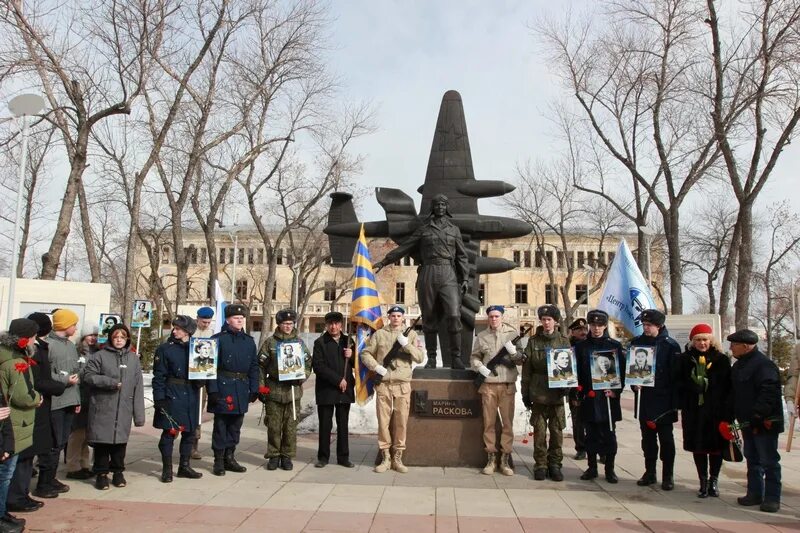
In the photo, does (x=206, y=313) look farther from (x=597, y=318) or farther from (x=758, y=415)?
(x=758, y=415)

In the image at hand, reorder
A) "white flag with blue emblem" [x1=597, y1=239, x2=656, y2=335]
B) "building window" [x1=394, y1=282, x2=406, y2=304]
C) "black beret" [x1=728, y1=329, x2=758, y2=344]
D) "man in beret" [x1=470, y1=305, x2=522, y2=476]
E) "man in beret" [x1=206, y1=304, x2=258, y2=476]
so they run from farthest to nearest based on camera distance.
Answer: "building window" [x1=394, y1=282, x2=406, y2=304] < "white flag with blue emblem" [x1=597, y1=239, x2=656, y2=335] < "man in beret" [x1=470, y1=305, x2=522, y2=476] < "man in beret" [x1=206, y1=304, x2=258, y2=476] < "black beret" [x1=728, y1=329, x2=758, y2=344]

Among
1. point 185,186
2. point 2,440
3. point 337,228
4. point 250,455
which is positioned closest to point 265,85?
point 185,186

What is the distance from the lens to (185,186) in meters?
19.5

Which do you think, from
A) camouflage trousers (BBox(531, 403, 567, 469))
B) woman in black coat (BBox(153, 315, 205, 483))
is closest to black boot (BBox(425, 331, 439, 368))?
camouflage trousers (BBox(531, 403, 567, 469))

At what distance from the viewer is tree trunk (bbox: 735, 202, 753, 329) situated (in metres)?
15.1

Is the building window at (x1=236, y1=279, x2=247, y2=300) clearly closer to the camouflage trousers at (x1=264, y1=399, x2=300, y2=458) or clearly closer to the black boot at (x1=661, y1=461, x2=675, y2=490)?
the camouflage trousers at (x1=264, y1=399, x2=300, y2=458)

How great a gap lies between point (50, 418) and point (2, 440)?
1614 millimetres

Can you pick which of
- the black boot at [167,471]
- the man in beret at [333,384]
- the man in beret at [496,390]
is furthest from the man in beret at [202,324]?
the man in beret at [496,390]

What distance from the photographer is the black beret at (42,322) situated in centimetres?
630

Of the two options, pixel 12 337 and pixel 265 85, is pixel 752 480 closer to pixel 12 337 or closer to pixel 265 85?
pixel 12 337

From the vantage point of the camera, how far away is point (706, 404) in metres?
7.04

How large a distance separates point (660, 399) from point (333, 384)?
155 inches

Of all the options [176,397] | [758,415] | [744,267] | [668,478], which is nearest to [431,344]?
[668,478]

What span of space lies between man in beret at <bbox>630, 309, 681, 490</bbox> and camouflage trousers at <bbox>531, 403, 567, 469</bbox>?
36.4 inches
